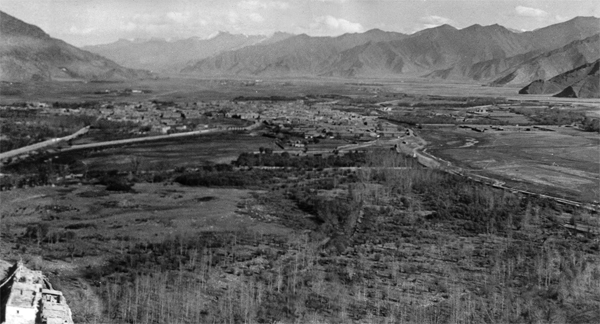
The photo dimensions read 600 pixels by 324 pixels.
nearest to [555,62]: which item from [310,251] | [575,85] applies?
[575,85]

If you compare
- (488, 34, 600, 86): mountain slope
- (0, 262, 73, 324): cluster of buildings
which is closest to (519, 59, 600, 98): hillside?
(488, 34, 600, 86): mountain slope

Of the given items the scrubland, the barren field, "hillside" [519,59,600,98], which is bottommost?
the barren field

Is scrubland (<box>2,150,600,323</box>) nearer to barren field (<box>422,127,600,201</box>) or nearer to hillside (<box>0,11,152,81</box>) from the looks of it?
barren field (<box>422,127,600,201</box>)

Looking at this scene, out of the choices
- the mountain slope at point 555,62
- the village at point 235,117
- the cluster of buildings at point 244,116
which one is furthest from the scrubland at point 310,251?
the mountain slope at point 555,62

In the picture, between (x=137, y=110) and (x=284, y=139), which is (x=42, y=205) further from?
(x=137, y=110)

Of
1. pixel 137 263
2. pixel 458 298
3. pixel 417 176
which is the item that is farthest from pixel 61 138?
pixel 458 298
